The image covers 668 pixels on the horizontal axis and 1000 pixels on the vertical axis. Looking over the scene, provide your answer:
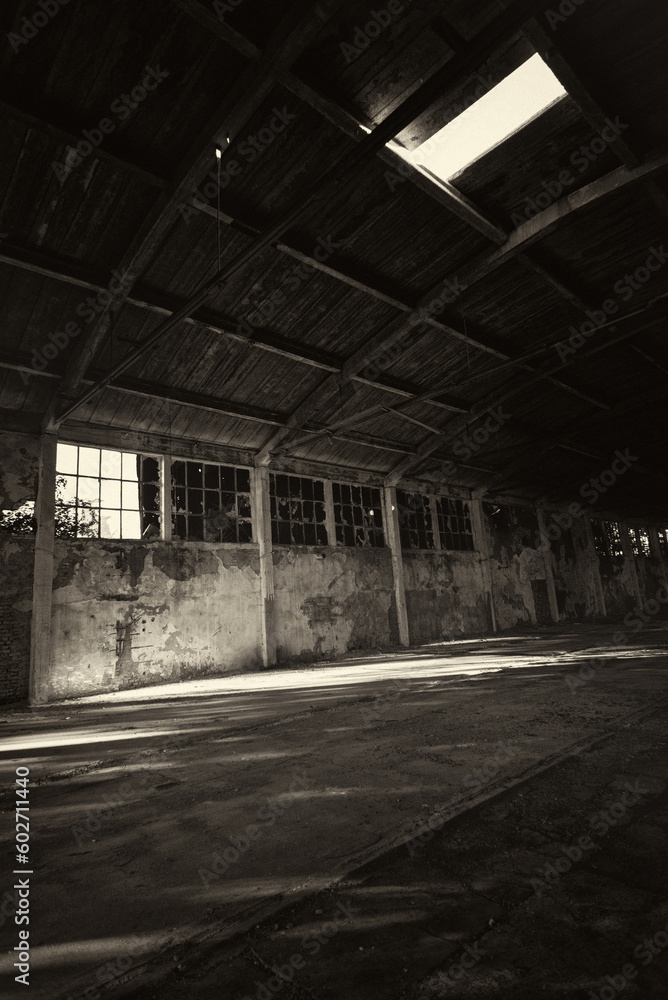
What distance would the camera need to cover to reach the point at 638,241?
8.61m

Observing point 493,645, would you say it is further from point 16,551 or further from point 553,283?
point 16,551

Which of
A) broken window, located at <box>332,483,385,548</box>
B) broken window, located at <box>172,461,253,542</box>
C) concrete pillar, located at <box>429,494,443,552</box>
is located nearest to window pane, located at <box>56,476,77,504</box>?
broken window, located at <box>172,461,253,542</box>

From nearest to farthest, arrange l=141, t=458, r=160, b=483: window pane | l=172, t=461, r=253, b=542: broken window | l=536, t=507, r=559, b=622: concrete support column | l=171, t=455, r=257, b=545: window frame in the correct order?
l=141, t=458, r=160, b=483: window pane → l=171, t=455, r=257, b=545: window frame → l=172, t=461, r=253, b=542: broken window → l=536, t=507, r=559, b=622: concrete support column

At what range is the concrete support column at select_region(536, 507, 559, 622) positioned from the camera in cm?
1970

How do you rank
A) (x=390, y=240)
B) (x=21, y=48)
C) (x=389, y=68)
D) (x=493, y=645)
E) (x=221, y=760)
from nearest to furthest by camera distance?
(x=221, y=760)
(x=21, y=48)
(x=389, y=68)
(x=390, y=240)
(x=493, y=645)

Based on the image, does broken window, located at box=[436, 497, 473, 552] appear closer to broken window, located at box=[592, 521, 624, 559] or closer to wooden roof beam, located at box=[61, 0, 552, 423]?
broken window, located at box=[592, 521, 624, 559]

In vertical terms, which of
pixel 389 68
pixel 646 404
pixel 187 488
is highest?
pixel 389 68

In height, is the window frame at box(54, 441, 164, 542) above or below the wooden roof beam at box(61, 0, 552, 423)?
below

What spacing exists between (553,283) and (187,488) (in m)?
8.23

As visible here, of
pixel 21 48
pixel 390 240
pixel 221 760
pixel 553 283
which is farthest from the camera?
pixel 553 283

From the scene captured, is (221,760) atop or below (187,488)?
below

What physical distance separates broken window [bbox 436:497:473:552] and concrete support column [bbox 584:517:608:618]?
7851mm

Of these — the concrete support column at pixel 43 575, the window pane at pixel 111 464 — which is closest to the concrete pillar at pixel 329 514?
the window pane at pixel 111 464

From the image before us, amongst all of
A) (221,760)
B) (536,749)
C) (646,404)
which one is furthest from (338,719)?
(646,404)
